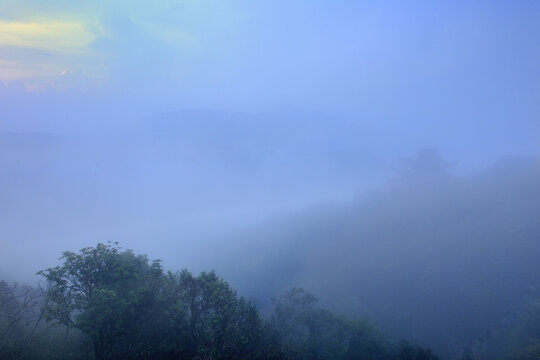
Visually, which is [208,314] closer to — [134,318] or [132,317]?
[134,318]

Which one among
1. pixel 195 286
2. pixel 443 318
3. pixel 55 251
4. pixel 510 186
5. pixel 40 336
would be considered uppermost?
pixel 510 186

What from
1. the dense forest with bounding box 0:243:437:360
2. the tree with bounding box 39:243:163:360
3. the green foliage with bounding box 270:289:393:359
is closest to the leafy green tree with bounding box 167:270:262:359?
the dense forest with bounding box 0:243:437:360

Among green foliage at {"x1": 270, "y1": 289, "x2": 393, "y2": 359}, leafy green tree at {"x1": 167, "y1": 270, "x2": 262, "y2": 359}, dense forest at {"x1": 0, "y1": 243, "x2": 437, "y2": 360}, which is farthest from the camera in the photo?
green foliage at {"x1": 270, "y1": 289, "x2": 393, "y2": 359}

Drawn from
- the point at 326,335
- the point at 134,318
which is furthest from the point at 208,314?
the point at 326,335

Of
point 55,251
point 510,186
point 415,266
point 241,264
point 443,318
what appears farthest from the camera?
point 55,251

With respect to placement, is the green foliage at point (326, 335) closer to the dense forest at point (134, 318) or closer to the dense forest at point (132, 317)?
the dense forest at point (134, 318)

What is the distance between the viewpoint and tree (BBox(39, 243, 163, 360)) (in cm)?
2389

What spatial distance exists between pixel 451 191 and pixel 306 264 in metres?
97.0

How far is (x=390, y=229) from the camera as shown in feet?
449

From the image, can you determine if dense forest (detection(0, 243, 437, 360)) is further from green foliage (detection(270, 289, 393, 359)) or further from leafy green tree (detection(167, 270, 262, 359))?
green foliage (detection(270, 289, 393, 359))

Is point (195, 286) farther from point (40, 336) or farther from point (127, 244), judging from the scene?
point (127, 244)

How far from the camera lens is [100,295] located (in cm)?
2395

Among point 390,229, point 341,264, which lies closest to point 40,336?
point 341,264

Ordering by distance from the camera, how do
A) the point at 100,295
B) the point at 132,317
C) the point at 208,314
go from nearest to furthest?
1. the point at 100,295
2. the point at 132,317
3. the point at 208,314
